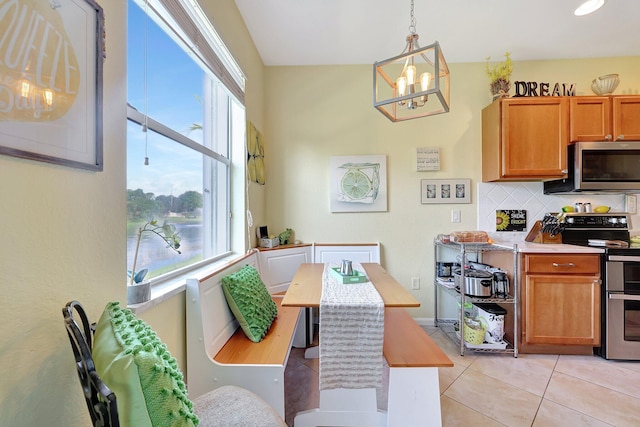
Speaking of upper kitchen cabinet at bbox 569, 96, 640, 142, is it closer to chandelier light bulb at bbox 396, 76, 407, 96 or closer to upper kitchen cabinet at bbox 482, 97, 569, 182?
upper kitchen cabinet at bbox 482, 97, 569, 182

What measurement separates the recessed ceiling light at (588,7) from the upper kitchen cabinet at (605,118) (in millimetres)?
664

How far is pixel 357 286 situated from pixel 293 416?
0.84m

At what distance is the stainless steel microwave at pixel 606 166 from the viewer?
90.7 inches


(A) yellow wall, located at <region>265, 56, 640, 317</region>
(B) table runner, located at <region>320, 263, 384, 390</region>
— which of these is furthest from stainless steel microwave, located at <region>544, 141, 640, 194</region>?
(B) table runner, located at <region>320, 263, 384, 390</region>

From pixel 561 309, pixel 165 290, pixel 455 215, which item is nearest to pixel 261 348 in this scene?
pixel 165 290

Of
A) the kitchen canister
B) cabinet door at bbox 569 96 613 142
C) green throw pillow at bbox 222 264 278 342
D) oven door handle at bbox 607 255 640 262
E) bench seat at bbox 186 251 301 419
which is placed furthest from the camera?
cabinet door at bbox 569 96 613 142

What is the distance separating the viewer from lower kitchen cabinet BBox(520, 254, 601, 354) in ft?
7.06

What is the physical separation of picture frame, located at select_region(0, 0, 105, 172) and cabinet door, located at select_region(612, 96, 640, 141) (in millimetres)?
3671

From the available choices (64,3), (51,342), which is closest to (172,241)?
(51,342)

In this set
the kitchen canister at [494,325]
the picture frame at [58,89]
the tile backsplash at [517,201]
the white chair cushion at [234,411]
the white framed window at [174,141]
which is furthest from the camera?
the tile backsplash at [517,201]

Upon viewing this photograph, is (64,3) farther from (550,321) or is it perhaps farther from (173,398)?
(550,321)

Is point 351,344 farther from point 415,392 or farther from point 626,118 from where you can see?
point 626,118

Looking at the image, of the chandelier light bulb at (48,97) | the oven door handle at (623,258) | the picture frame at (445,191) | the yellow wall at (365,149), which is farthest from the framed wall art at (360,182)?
the chandelier light bulb at (48,97)

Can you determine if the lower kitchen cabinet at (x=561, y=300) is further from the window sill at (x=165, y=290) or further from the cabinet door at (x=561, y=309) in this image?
the window sill at (x=165, y=290)
